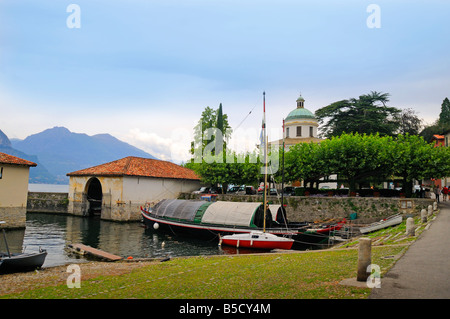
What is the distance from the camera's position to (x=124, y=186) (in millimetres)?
44594

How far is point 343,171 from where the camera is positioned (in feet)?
134

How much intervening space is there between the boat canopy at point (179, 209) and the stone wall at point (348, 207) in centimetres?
1121

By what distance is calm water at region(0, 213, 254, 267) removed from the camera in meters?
24.8

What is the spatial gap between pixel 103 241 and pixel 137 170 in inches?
732

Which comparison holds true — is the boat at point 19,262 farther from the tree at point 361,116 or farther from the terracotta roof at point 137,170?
the tree at point 361,116

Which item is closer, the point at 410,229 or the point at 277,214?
the point at 410,229

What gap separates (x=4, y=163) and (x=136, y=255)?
17008 mm

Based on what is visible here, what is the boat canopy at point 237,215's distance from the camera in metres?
31.4

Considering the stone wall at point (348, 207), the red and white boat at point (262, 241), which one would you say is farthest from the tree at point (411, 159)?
the red and white boat at point (262, 241)

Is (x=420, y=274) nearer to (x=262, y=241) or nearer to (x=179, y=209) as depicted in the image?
(x=262, y=241)

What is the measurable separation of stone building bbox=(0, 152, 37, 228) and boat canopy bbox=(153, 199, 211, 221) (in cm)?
1396

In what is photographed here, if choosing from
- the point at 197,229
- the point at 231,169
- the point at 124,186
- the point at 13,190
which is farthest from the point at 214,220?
the point at 13,190

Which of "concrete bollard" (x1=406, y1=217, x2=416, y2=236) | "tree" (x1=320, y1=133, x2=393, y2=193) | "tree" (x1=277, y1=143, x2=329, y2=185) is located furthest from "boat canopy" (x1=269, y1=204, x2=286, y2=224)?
"concrete bollard" (x1=406, y1=217, x2=416, y2=236)
